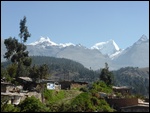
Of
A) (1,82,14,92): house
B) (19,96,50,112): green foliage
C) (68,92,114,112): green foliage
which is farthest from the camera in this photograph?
(1,82,14,92): house

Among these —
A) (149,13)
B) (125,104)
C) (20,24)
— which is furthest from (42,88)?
(149,13)

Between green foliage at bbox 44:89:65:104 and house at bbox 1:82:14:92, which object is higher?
house at bbox 1:82:14:92

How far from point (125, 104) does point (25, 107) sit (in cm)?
1598

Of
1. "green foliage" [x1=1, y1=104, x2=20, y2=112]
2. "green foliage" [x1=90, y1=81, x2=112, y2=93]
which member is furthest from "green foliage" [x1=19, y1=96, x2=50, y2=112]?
"green foliage" [x1=90, y1=81, x2=112, y2=93]

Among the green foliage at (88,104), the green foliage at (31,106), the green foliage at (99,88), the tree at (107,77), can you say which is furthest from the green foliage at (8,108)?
the tree at (107,77)

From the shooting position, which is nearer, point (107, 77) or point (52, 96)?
point (52, 96)

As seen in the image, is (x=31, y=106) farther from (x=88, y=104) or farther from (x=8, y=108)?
(x=88, y=104)

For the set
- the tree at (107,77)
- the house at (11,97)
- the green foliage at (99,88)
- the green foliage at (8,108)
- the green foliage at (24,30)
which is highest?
the green foliage at (24,30)

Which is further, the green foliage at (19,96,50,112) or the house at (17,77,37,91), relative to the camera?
the house at (17,77,37,91)

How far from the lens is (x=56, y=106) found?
4875cm

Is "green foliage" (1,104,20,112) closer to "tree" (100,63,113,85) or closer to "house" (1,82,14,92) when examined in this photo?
"house" (1,82,14,92)

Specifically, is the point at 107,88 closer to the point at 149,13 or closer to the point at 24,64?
the point at 24,64

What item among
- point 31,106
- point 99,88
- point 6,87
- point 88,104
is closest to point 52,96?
point 6,87

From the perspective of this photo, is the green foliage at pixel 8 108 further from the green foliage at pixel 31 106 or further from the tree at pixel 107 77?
the tree at pixel 107 77
